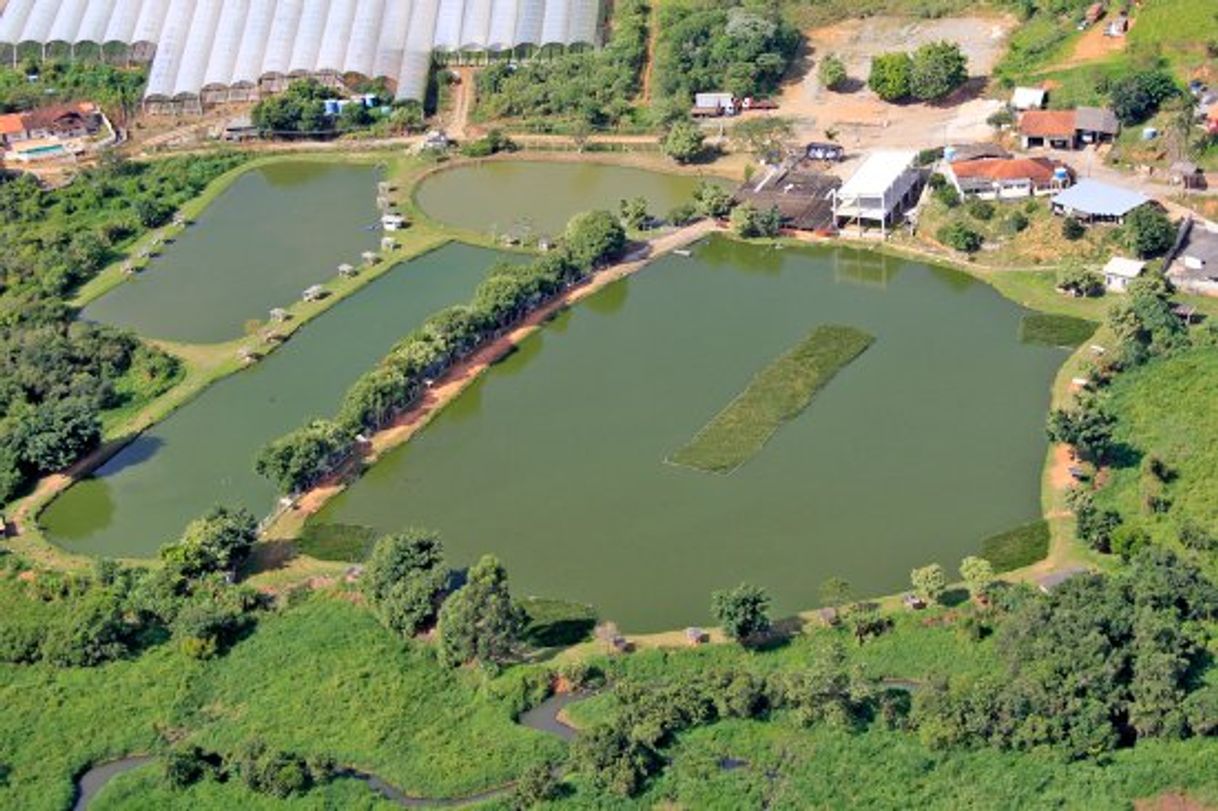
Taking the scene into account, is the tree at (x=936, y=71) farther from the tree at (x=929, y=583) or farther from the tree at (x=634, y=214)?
the tree at (x=929, y=583)

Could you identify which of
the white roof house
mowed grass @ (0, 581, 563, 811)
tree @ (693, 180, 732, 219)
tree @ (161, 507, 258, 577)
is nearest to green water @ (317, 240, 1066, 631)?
tree @ (161, 507, 258, 577)

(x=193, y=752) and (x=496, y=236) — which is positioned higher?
(x=496, y=236)

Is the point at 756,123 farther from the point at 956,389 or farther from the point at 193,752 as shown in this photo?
the point at 193,752

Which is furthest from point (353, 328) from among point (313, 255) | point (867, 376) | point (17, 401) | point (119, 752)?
point (119, 752)

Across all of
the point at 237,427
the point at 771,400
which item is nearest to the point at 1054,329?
the point at 771,400

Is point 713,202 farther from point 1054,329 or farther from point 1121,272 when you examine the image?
point 1121,272

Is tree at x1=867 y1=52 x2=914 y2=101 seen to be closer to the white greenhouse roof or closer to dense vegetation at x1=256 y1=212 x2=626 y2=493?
the white greenhouse roof
